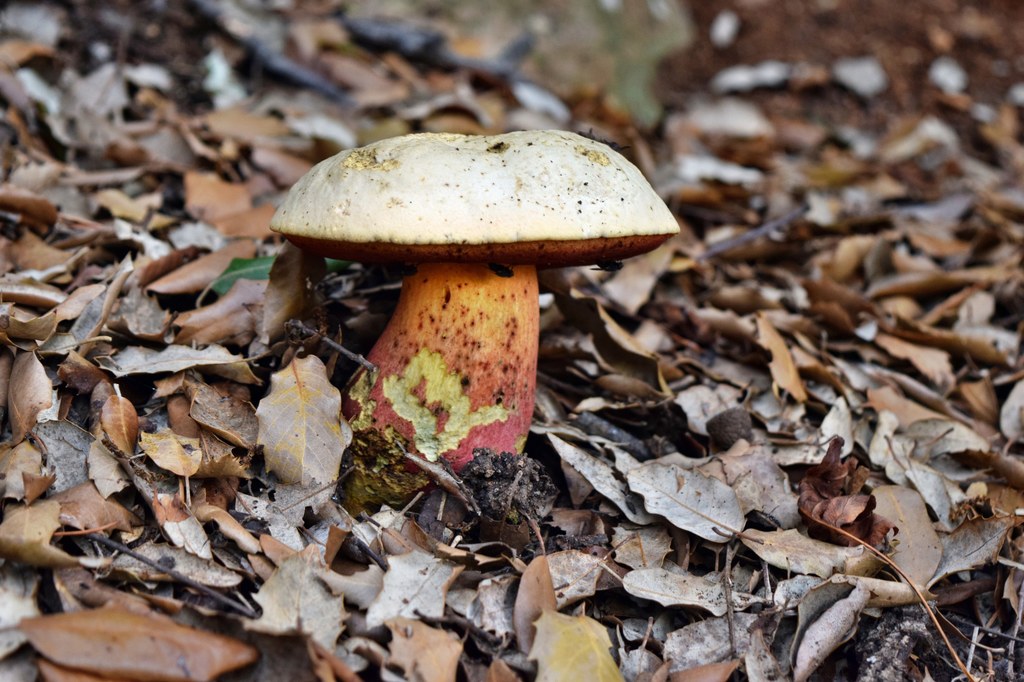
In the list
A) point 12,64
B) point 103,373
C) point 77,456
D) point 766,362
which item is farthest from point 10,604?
point 12,64

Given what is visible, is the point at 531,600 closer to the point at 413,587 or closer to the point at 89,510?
the point at 413,587

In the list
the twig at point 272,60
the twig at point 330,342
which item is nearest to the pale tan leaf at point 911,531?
the twig at point 330,342

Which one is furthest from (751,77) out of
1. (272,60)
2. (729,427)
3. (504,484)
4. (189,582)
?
(189,582)

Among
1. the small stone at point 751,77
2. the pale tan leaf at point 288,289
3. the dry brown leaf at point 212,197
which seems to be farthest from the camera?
the small stone at point 751,77

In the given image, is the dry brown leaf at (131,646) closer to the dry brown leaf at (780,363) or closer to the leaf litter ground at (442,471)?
the leaf litter ground at (442,471)

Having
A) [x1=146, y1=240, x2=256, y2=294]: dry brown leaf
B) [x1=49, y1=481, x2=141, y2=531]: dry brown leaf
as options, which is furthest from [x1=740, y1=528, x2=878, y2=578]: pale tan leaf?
[x1=146, y1=240, x2=256, y2=294]: dry brown leaf

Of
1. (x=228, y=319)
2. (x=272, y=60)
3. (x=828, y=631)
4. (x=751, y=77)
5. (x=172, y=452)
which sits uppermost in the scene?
(x=272, y=60)
